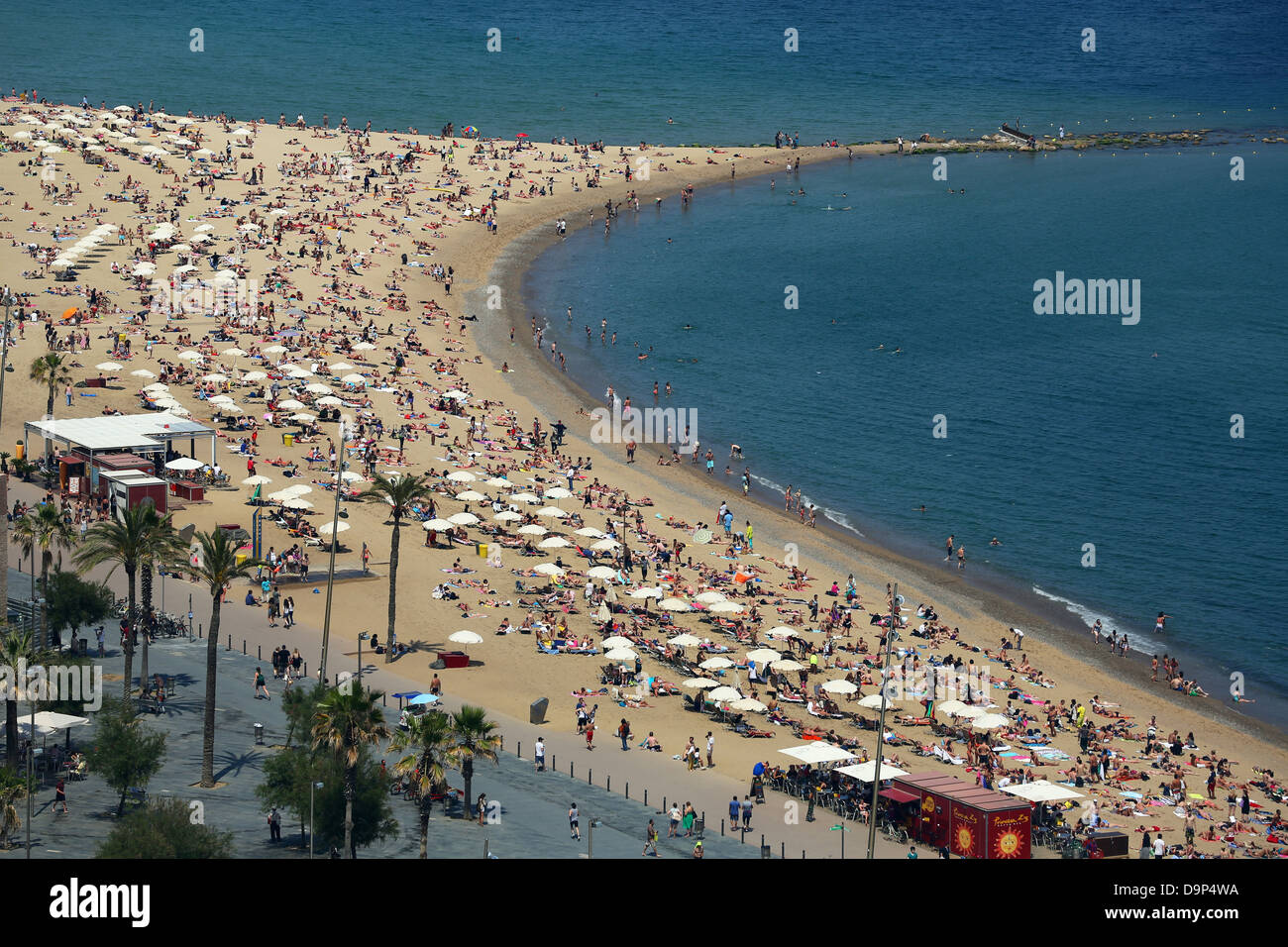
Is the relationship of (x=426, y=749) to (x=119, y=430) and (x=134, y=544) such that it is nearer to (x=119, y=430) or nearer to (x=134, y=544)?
(x=134, y=544)

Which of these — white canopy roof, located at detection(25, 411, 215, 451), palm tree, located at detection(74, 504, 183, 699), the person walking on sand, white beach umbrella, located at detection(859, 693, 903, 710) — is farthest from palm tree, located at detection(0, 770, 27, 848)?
white canopy roof, located at detection(25, 411, 215, 451)

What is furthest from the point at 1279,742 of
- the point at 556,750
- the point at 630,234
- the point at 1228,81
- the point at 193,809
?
the point at 1228,81

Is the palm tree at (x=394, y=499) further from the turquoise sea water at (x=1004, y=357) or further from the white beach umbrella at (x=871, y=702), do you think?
the turquoise sea water at (x=1004, y=357)

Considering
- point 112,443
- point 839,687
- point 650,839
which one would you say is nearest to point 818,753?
point 839,687

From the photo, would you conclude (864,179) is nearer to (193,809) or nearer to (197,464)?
(197,464)

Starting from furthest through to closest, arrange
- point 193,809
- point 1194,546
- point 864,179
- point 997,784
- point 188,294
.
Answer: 1. point 864,179
2. point 188,294
3. point 1194,546
4. point 997,784
5. point 193,809

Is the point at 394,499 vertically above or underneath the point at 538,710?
above

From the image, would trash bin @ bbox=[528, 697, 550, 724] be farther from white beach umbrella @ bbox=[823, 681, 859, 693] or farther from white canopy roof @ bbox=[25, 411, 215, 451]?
white canopy roof @ bbox=[25, 411, 215, 451]
